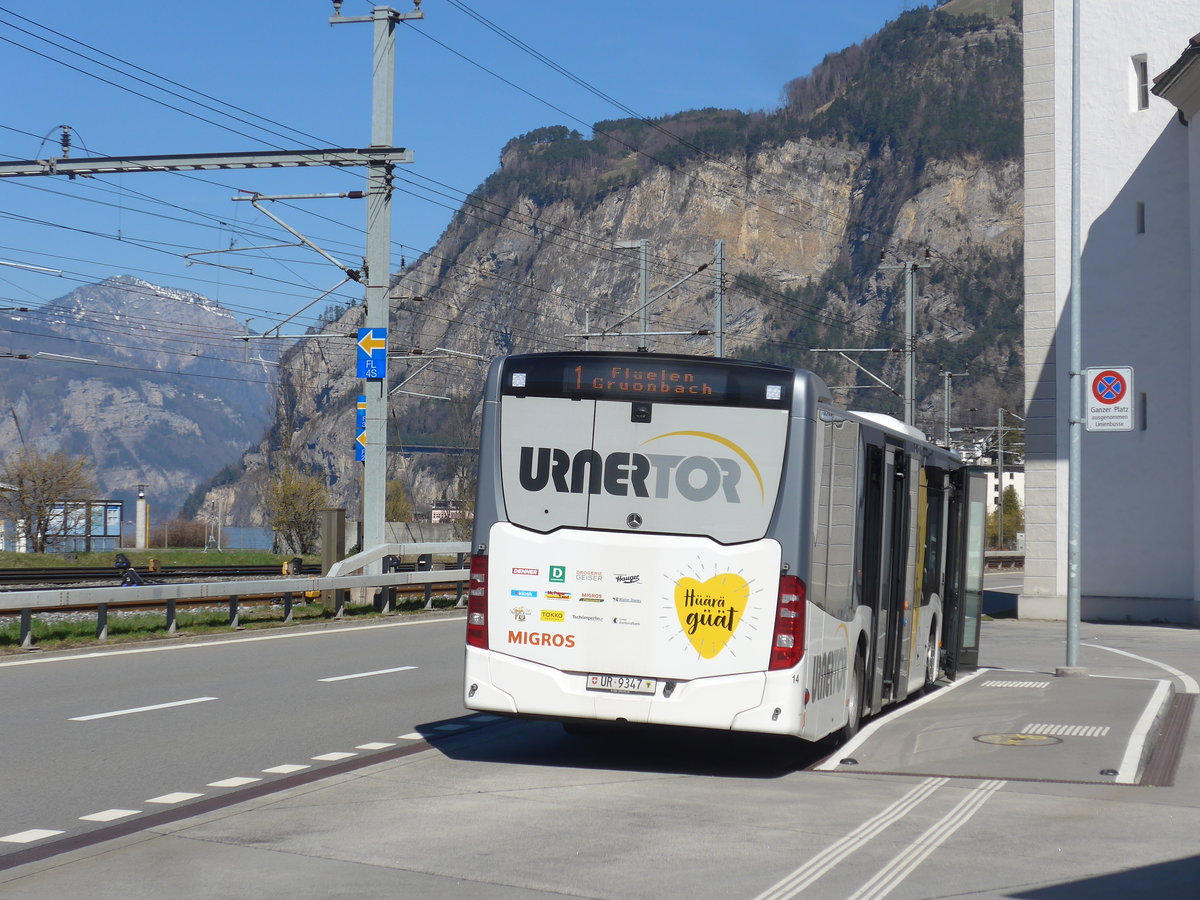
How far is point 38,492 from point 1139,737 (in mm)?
63700

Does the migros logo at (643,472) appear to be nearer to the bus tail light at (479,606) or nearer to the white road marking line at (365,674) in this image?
the bus tail light at (479,606)

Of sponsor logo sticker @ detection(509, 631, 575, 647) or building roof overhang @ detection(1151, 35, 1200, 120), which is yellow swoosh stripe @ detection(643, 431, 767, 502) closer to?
sponsor logo sticker @ detection(509, 631, 575, 647)

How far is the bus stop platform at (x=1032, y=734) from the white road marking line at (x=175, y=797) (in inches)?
176

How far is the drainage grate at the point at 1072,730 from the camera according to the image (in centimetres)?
1295

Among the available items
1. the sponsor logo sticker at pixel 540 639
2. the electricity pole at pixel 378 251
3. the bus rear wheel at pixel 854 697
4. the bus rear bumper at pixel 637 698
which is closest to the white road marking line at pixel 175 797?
the bus rear bumper at pixel 637 698

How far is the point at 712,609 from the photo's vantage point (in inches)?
422

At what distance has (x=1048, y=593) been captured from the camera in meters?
37.4

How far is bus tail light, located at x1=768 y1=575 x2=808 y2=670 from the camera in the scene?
34.7 ft

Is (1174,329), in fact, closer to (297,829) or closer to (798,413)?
(798,413)

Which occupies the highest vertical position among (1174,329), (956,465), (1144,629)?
(1174,329)

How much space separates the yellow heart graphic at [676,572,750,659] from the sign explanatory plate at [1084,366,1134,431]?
10.5 m

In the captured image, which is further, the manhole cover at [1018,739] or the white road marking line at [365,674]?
the white road marking line at [365,674]

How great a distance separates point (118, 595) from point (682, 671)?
492 inches

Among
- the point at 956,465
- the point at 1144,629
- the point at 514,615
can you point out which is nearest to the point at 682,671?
the point at 514,615
